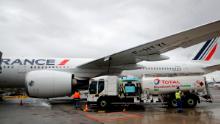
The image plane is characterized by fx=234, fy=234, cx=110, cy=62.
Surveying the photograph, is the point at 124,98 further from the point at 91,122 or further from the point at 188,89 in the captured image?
the point at 91,122

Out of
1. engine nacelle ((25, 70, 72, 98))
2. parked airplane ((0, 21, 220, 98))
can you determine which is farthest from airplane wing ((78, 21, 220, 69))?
engine nacelle ((25, 70, 72, 98))

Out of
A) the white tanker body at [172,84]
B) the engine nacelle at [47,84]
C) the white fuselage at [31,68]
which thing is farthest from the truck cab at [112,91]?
the white fuselage at [31,68]

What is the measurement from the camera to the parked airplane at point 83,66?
38.9ft

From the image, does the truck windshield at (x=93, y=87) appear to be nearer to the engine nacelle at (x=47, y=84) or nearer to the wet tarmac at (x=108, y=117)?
the engine nacelle at (x=47, y=84)

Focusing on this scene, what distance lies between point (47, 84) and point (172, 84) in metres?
7.32

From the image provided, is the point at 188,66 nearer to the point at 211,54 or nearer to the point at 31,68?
the point at 211,54

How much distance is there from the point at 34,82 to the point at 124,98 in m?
5.30

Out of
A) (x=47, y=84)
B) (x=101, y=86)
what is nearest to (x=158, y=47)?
(x=101, y=86)

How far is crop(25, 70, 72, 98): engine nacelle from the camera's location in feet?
44.2

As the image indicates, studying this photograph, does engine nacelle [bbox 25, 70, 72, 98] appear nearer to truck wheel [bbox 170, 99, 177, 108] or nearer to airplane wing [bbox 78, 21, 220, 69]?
airplane wing [bbox 78, 21, 220, 69]

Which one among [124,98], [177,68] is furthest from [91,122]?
[177,68]

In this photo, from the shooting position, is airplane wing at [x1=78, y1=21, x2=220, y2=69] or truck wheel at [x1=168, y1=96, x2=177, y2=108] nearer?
airplane wing at [x1=78, y1=21, x2=220, y2=69]

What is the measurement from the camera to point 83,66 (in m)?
→ 16.0

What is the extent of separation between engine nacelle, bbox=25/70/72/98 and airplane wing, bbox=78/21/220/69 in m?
2.47
